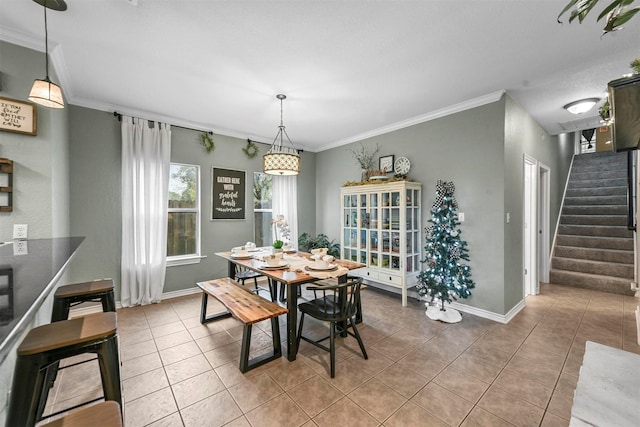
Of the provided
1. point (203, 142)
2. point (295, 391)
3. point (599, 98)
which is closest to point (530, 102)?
point (599, 98)

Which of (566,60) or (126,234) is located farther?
(126,234)

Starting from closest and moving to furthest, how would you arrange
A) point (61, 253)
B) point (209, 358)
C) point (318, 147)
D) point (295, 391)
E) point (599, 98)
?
1. point (61, 253)
2. point (295, 391)
3. point (209, 358)
4. point (599, 98)
5. point (318, 147)

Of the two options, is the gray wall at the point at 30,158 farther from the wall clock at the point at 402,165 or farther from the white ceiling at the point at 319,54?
the wall clock at the point at 402,165

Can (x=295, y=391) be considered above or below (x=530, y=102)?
below

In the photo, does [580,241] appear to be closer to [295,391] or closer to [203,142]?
[295,391]

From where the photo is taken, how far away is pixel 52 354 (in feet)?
3.62

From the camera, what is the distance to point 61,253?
56.6 inches

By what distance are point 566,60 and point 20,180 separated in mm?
4733

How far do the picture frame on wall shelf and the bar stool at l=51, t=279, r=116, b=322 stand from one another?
361cm

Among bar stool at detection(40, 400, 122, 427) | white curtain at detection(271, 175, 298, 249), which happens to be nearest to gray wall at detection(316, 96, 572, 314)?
white curtain at detection(271, 175, 298, 249)

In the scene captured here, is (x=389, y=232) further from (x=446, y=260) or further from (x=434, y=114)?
(x=434, y=114)

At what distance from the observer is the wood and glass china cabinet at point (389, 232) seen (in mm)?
3576

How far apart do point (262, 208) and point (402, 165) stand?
256cm

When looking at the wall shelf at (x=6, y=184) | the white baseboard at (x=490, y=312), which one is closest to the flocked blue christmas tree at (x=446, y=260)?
the white baseboard at (x=490, y=312)
